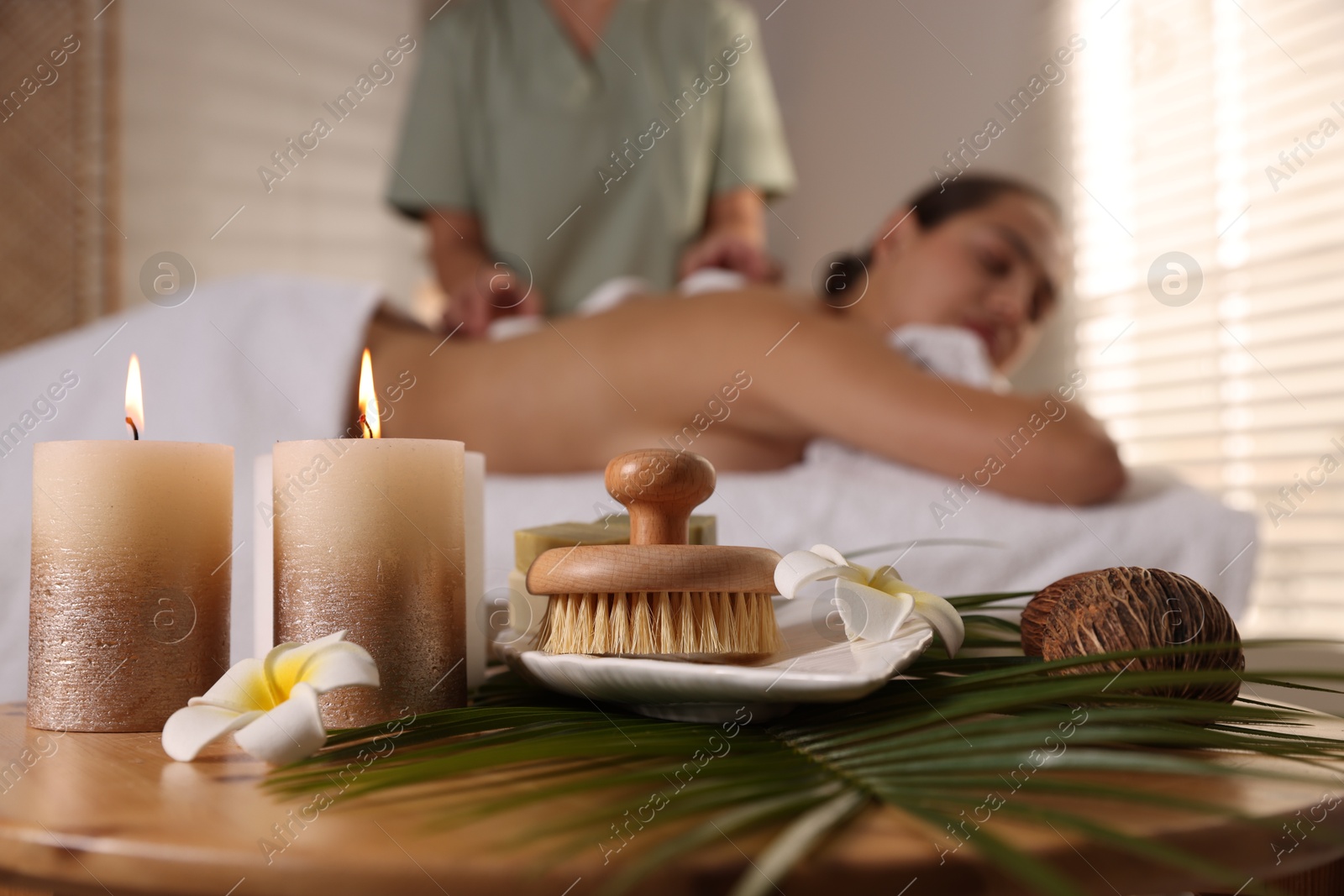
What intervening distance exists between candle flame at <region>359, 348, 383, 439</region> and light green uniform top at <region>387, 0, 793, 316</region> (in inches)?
62.1

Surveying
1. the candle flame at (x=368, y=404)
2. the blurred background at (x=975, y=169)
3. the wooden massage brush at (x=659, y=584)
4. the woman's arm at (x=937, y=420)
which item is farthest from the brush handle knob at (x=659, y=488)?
the blurred background at (x=975, y=169)

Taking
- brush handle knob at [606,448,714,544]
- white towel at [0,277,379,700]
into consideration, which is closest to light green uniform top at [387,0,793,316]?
white towel at [0,277,379,700]

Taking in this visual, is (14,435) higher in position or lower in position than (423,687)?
higher

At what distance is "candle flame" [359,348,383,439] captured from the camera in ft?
1.39

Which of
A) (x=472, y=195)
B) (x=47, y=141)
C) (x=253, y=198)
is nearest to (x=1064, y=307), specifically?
(x=472, y=195)

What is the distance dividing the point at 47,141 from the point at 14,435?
1.69 meters

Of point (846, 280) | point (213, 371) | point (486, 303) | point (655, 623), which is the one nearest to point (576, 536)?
point (655, 623)

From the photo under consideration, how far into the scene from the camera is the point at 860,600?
1.26 feet

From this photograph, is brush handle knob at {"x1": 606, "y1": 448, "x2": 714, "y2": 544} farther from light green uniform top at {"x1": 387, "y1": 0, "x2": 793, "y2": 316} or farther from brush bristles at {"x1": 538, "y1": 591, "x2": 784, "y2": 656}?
light green uniform top at {"x1": 387, "y1": 0, "x2": 793, "y2": 316}

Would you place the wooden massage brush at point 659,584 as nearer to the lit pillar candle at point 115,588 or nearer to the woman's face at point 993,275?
the lit pillar candle at point 115,588

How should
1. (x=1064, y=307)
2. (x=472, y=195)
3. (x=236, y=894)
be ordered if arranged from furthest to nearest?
(x=472, y=195)
(x=1064, y=307)
(x=236, y=894)

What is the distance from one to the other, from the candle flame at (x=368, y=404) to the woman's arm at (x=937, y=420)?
0.58 meters

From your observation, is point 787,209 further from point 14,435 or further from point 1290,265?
point 14,435

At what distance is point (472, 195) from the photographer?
2.02m
